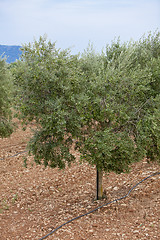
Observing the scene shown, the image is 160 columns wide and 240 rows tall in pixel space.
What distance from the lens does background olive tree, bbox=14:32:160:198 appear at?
884cm

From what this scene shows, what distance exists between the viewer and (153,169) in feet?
49.0

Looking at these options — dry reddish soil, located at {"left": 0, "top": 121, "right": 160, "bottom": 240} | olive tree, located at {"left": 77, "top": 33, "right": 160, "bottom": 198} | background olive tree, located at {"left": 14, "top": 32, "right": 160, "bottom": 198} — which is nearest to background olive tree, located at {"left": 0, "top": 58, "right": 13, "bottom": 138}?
dry reddish soil, located at {"left": 0, "top": 121, "right": 160, "bottom": 240}

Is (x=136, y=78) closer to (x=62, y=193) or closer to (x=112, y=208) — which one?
(x=112, y=208)

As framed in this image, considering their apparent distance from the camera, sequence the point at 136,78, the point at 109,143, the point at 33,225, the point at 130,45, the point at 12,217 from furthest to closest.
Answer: the point at 130,45 → the point at 12,217 → the point at 33,225 → the point at 136,78 → the point at 109,143

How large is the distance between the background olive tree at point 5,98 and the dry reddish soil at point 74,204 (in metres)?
3.22

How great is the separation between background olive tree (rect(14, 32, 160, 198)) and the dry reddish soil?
139 cm

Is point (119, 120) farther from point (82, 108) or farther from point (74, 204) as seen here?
point (74, 204)

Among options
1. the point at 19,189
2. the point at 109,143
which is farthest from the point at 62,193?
the point at 109,143

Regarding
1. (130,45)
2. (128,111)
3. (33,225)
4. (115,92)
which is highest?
(130,45)

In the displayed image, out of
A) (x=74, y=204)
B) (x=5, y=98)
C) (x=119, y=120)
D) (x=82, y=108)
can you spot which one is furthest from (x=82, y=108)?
(x=5, y=98)

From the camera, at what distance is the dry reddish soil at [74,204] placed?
998 centimetres

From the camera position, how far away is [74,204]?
12.9m

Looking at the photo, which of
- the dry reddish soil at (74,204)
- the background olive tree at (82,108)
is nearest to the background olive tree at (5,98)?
the dry reddish soil at (74,204)

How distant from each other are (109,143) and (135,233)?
388 centimetres
